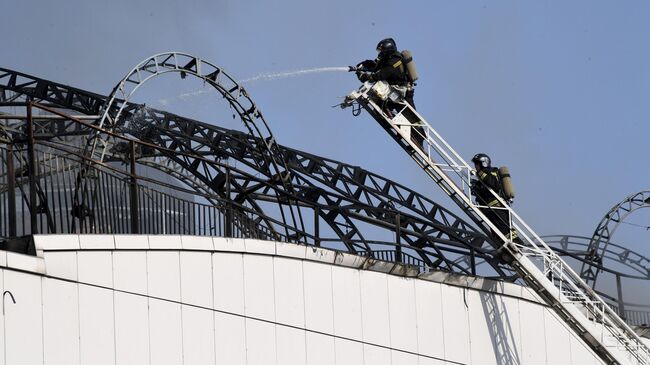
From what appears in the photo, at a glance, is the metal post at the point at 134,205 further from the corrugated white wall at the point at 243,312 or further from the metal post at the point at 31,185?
the metal post at the point at 31,185

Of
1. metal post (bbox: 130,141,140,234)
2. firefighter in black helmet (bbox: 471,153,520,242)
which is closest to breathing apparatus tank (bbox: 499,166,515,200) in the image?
firefighter in black helmet (bbox: 471,153,520,242)

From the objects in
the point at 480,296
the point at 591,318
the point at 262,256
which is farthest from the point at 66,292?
the point at 591,318

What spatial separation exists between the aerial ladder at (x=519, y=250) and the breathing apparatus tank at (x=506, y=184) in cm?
14

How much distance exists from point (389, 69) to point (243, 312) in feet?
22.9

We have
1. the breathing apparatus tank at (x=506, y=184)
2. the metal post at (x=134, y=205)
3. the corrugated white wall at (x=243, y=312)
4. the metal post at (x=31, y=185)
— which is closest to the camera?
the corrugated white wall at (x=243, y=312)

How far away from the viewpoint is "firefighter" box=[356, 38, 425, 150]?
25.6 metres

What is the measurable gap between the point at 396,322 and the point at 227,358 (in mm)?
4121

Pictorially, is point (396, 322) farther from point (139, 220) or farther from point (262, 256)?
point (139, 220)

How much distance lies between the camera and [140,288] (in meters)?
18.8

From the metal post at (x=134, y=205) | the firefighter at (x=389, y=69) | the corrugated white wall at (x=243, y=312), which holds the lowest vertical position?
the corrugated white wall at (x=243, y=312)

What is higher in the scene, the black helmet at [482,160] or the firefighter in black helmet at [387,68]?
the firefighter in black helmet at [387,68]

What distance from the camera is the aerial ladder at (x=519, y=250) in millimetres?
25375

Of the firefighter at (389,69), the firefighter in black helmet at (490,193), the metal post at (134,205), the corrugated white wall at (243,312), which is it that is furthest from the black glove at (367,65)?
the metal post at (134,205)

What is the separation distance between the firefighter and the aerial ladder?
0.52 feet
